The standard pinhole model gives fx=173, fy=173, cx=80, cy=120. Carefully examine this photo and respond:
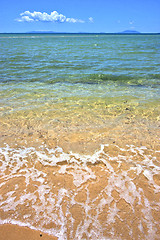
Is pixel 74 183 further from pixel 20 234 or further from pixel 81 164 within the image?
pixel 20 234

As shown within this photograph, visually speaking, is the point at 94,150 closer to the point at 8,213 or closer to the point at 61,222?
the point at 61,222

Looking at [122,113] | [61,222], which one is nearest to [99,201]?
[61,222]

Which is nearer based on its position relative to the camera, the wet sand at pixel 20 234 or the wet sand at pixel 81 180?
the wet sand at pixel 20 234

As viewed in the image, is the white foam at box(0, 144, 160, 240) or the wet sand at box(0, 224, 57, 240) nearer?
the wet sand at box(0, 224, 57, 240)

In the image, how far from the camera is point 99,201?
2.53 meters

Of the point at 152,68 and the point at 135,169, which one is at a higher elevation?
the point at 152,68

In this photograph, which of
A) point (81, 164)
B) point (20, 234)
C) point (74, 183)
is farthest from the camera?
point (81, 164)

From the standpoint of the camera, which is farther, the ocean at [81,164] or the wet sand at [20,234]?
the ocean at [81,164]

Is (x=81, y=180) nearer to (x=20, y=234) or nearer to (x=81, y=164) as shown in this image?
(x=81, y=164)

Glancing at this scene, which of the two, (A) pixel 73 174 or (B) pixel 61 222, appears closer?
(B) pixel 61 222

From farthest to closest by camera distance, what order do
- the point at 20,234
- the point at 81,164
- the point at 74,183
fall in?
the point at 81,164 → the point at 74,183 → the point at 20,234

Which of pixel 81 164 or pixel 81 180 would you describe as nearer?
pixel 81 180

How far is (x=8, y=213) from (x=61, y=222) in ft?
2.41

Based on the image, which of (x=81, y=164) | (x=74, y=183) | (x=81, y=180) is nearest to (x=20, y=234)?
(x=74, y=183)
